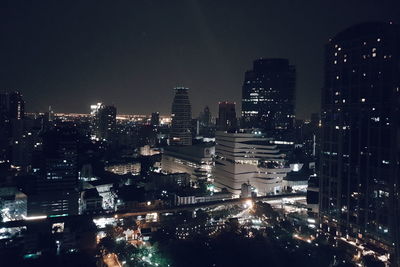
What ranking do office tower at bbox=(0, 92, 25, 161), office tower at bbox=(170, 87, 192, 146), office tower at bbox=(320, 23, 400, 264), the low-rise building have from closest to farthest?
office tower at bbox=(320, 23, 400, 264)
the low-rise building
office tower at bbox=(0, 92, 25, 161)
office tower at bbox=(170, 87, 192, 146)

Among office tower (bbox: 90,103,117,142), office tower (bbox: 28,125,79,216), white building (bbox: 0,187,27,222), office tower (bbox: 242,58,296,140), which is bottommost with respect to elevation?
white building (bbox: 0,187,27,222)

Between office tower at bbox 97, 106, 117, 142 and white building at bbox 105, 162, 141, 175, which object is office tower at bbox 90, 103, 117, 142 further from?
white building at bbox 105, 162, 141, 175

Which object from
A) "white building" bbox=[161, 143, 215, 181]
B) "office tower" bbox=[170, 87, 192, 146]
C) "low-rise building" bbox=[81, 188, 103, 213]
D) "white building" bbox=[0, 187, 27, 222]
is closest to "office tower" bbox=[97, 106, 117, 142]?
"office tower" bbox=[170, 87, 192, 146]

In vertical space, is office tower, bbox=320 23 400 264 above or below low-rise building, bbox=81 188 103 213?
above

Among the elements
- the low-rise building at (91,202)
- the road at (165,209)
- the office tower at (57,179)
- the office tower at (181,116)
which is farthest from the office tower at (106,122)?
the road at (165,209)

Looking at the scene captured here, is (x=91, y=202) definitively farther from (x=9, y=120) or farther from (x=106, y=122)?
(x=106, y=122)

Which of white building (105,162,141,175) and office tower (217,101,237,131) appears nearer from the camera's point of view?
white building (105,162,141,175)

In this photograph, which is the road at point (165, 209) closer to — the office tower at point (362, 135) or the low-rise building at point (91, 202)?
the low-rise building at point (91, 202)

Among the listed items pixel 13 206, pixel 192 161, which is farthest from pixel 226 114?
pixel 13 206
